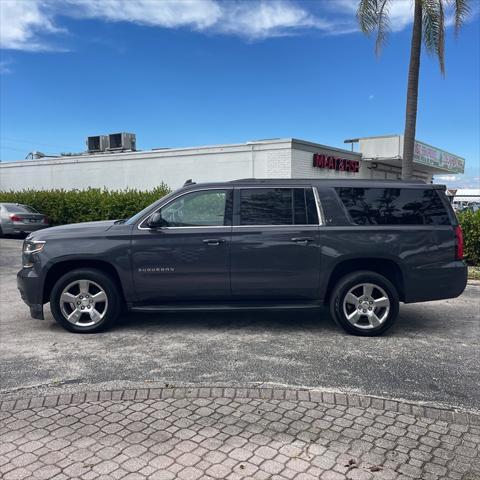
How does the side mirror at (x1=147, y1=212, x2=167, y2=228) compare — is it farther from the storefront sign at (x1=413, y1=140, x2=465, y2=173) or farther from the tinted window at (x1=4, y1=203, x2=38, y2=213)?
the storefront sign at (x1=413, y1=140, x2=465, y2=173)

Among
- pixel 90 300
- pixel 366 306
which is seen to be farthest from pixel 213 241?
pixel 366 306

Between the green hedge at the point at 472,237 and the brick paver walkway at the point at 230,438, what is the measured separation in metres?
8.91

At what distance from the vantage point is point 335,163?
20.7 meters

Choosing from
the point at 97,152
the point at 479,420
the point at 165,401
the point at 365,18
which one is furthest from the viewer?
the point at 97,152

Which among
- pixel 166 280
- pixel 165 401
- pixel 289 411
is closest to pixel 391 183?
pixel 166 280

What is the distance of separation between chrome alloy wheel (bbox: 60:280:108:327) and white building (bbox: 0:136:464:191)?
12.7m

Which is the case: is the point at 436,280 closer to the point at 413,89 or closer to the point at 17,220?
the point at 413,89

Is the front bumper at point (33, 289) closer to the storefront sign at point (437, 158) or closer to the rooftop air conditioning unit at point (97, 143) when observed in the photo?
the rooftop air conditioning unit at point (97, 143)

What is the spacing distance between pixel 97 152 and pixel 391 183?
21.2 metres

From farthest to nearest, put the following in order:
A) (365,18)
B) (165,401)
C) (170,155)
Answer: (170,155) → (365,18) → (165,401)

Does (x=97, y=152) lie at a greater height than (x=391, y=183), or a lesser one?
greater

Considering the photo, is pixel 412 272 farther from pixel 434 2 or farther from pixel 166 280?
pixel 434 2

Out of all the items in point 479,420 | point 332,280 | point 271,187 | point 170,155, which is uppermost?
point 170,155

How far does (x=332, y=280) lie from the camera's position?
235 inches
